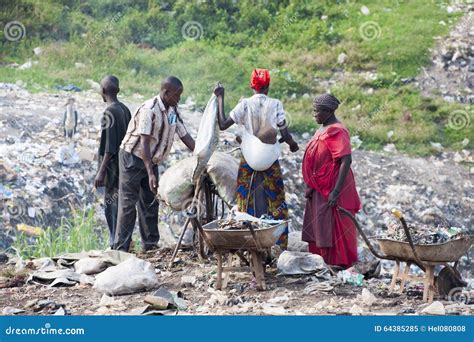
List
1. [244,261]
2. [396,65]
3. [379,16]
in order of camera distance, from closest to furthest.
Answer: [244,261]
[396,65]
[379,16]

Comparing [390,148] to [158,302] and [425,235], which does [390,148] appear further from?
[158,302]

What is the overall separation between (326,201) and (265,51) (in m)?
6.93

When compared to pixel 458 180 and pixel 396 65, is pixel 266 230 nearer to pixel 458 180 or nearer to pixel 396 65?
pixel 458 180

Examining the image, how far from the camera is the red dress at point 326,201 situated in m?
7.07

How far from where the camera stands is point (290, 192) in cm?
1066

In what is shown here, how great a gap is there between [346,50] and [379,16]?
3.54ft

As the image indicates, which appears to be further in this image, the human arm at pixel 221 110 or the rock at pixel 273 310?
the human arm at pixel 221 110

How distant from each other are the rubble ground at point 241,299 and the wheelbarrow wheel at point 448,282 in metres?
0.13

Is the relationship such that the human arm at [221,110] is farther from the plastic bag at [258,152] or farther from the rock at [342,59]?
the rock at [342,59]

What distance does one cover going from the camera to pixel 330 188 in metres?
7.09

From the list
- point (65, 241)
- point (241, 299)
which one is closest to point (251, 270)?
point (241, 299)

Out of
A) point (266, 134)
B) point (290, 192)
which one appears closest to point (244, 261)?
point (266, 134)

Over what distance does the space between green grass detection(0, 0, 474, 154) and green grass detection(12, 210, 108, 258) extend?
3.28m

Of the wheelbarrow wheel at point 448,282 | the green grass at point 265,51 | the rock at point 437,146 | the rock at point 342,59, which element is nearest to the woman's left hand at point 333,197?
the wheelbarrow wheel at point 448,282
